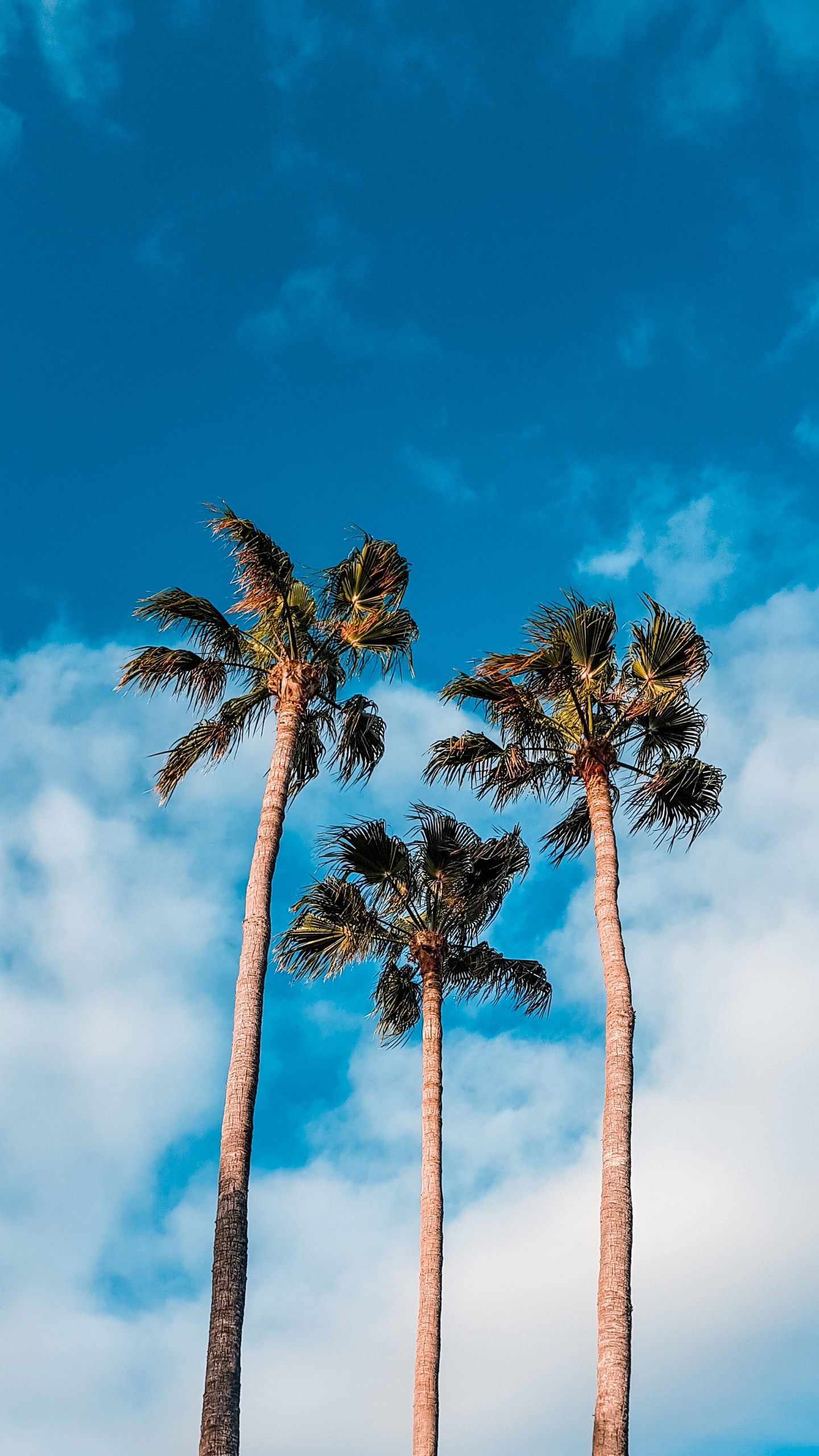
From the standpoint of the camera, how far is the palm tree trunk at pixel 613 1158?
45.0ft

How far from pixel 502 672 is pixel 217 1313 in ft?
30.6

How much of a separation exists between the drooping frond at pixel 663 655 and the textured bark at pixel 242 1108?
4.55 meters

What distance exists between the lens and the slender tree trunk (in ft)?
59.1

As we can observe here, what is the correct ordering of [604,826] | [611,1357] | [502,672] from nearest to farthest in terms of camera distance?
[611,1357], [604,826], [502,672]

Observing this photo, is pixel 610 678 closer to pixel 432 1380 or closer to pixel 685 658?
pixel 685 658

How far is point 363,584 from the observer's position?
18906 mm

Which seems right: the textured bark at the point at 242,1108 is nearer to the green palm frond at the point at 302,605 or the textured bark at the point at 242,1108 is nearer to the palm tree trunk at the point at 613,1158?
the green palm frond at the point at 302,605

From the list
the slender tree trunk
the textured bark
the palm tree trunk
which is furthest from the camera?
the slender tree trunk

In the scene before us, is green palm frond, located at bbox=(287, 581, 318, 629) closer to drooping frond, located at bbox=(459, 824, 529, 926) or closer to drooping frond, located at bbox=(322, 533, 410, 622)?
drooping frond, located at bbox=(322, 533, 410, 622)

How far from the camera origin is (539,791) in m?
19.6

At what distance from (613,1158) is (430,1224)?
17.1 feet

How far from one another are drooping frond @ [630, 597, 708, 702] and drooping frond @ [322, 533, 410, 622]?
3.45 m

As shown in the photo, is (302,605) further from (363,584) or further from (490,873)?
(490,873)

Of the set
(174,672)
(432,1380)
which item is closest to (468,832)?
(174,672)
